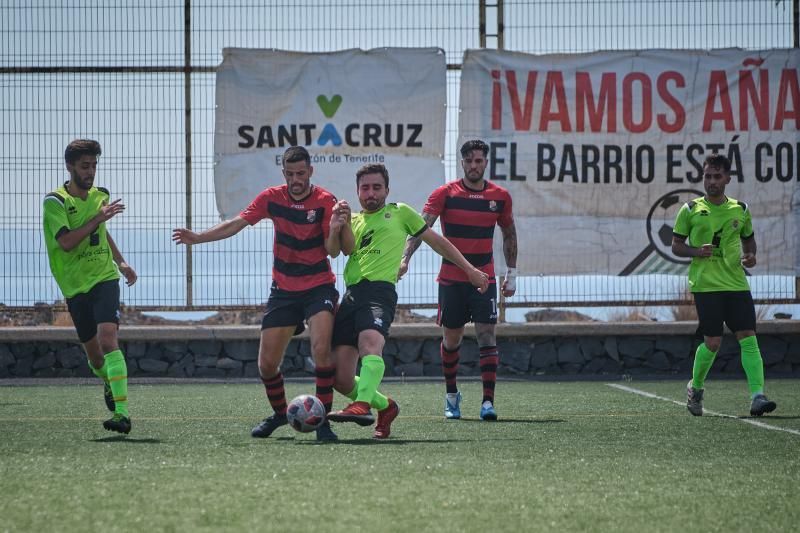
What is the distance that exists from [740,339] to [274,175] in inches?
282

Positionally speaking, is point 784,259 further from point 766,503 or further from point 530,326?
point 766,503

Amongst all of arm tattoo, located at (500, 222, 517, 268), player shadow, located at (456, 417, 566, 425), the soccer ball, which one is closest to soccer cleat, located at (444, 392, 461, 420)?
player shadow, located at (456, 417, 566, 425)

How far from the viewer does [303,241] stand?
25.2ft

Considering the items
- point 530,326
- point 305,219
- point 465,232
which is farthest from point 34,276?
point 305,219

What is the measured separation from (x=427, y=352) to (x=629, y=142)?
3.51m

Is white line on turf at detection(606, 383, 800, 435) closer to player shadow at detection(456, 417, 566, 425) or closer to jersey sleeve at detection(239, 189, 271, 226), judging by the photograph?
player shadow at detection(456, 417, 566, 425)

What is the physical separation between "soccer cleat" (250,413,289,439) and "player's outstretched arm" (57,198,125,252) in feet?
4.99

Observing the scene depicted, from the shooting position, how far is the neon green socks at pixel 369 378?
281 inches

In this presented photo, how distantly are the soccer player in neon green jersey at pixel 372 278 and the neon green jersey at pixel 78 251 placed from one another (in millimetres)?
1619

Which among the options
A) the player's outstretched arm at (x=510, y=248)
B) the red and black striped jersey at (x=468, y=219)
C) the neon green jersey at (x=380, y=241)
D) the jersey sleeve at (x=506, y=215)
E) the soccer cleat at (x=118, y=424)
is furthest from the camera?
the player's outstretched arm at (x=510, y=248)

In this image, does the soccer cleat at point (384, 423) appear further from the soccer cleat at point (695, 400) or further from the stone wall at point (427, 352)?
the stone wall at point (427, 352)

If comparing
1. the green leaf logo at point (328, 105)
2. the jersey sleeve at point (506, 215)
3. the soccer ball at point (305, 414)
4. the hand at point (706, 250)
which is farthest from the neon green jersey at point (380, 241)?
the green leaf logo at point (328, 105)

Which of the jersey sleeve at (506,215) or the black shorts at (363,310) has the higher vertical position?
the jersey sleeve at (506,215)

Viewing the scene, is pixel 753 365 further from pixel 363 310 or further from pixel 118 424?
pixel 118 424
